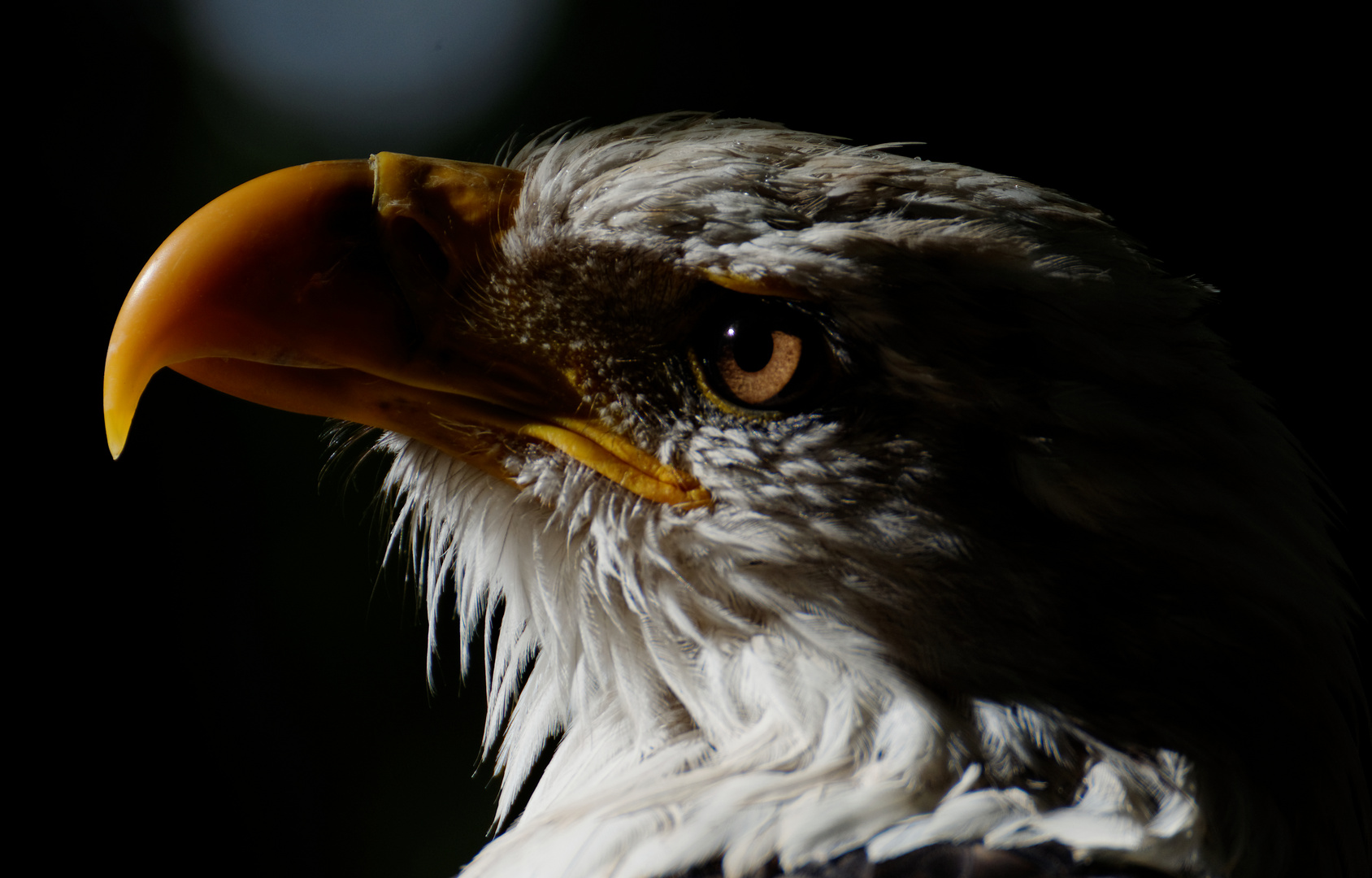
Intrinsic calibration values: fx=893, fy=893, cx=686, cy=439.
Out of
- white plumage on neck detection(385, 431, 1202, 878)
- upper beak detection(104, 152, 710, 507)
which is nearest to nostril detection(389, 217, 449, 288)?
upper beak detection(104, 152, 710, 507)

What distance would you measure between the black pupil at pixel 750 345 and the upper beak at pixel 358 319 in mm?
171

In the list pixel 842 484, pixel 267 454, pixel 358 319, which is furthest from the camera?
pixel 267 454

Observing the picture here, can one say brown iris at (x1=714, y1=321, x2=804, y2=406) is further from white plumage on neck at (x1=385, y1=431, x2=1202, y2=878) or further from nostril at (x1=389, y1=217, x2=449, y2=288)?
nostril at (x1=389, y1=217, x2=449, y2=288)

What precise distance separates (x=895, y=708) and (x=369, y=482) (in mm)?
2777

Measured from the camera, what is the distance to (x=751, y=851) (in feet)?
3.22

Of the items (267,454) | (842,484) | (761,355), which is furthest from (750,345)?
(267,454)

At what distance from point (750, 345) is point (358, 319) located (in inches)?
21.2

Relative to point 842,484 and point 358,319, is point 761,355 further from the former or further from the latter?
point 358,319

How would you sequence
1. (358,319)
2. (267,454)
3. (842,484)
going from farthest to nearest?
(267,454) < (358,319) < (842,484)

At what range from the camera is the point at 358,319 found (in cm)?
122

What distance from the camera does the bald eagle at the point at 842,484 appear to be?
103 centimetres

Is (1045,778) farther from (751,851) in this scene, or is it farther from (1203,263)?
(1203,263)

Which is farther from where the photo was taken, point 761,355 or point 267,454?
point 267,454

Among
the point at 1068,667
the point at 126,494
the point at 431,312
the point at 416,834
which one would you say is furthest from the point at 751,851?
the point at 416,834
